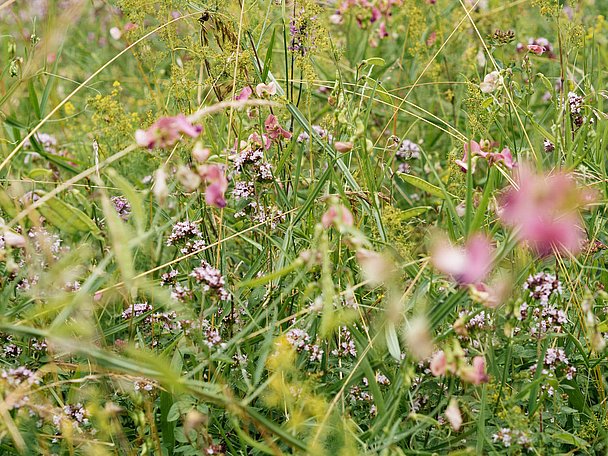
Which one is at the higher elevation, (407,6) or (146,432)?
(407,6)

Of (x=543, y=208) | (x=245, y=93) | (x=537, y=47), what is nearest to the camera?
(x=543, y=208)

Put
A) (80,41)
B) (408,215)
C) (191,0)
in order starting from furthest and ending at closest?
(80,41)
(191,0)
(408,215)

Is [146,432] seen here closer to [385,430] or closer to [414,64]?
[385,430]

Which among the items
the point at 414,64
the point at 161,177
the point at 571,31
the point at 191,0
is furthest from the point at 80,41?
the point at 161,177

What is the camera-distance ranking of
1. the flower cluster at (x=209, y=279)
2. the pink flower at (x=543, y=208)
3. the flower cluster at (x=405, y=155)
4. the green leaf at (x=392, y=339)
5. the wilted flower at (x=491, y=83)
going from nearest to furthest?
the pink flower at (x=543, y=208), the green leaf at (x=392, y=339), the flower cluster at (x=209, y=279), the wilted flower at (x=491, y=83), the flower cluster at (x=405, y=155)

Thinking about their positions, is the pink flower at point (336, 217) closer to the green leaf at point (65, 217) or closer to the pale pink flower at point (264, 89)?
the green leaf at point (65, 217)

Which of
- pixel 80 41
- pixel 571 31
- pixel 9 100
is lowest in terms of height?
pixel 80 41

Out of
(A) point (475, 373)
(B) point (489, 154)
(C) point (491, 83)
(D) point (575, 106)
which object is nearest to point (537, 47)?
(D) point (575, 106)

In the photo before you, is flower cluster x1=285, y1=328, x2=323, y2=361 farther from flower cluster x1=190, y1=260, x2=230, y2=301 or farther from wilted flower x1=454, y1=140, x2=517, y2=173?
wilted flower x1=454, y1=140, x2=517, y2=173

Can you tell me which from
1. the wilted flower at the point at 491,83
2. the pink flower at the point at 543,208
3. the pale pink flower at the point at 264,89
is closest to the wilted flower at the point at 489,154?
the wilted flower at the point at 491,83

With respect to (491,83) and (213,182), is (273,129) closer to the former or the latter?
(491,83)

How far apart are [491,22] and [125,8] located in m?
1.51

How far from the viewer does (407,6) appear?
2727 millimetres

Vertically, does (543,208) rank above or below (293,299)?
above
